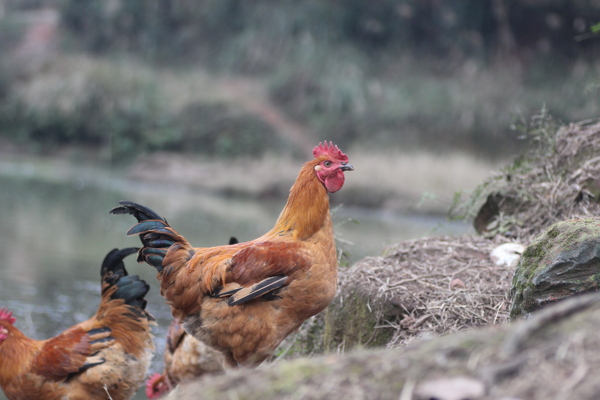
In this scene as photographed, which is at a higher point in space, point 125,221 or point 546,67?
point 546,67

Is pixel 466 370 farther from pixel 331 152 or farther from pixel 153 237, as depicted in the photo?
pixel 153 237

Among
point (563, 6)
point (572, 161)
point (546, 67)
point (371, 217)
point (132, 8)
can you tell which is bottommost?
point (371, 217)

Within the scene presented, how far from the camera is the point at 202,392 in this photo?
3.68ft

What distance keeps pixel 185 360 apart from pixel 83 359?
2.24ft

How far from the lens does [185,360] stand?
363 centimetres

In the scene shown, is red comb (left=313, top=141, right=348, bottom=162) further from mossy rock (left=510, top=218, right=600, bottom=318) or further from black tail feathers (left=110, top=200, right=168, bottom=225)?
mossy rock (left=510, top=218, right=600, bottom=318)

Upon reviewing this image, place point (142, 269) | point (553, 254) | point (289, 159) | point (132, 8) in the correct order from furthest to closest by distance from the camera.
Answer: point (132, 8), point (289, 159), point (142, 269), point (553, 254)

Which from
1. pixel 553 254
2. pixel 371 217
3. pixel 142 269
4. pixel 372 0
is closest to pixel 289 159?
pixel 371 217

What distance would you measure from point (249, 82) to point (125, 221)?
Result: 19.0 feet

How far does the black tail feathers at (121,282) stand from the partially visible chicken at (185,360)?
0.39 metres

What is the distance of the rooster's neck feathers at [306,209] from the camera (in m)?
3.04

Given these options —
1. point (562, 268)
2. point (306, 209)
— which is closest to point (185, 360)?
point (306, 209)

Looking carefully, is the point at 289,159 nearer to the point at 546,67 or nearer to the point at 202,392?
the point at 546,67

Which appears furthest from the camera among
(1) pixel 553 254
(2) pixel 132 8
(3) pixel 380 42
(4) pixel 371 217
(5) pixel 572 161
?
(2) pixel 132 8
